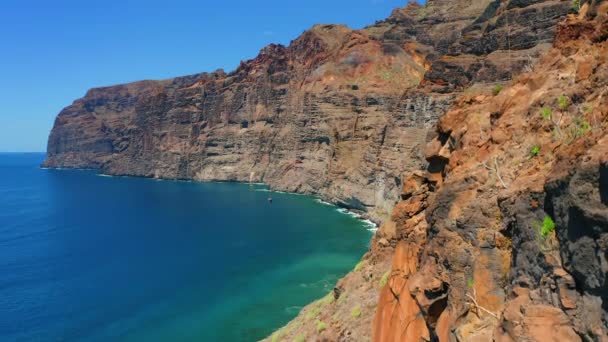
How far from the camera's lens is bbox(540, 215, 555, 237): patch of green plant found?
7547 millimetres

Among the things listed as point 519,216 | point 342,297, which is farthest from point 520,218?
point 342,297

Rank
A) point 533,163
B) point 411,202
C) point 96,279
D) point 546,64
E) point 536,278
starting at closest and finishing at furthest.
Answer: point 536,278 → point 533,163 → point 546,64 → point 411,202 → point 96,279

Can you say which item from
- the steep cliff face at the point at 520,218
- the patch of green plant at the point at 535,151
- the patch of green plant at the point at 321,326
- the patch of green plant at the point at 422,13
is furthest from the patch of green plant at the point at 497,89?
the patch of green plant at the point at 422,13

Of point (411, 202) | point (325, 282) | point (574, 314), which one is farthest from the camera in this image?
point (325, 282)

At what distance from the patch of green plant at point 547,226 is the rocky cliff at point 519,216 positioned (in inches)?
0.7

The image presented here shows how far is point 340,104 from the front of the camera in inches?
4936

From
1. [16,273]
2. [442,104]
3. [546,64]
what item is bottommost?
[16,273]

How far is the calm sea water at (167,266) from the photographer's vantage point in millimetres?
44031

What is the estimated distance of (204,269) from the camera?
60531 millimetres

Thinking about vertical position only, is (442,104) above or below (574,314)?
above

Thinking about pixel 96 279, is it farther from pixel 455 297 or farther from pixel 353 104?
pixel 353 104

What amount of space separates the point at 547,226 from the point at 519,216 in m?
0.83

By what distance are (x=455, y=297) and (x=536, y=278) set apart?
2412 millimetres

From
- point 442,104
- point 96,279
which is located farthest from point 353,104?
point 96,279
